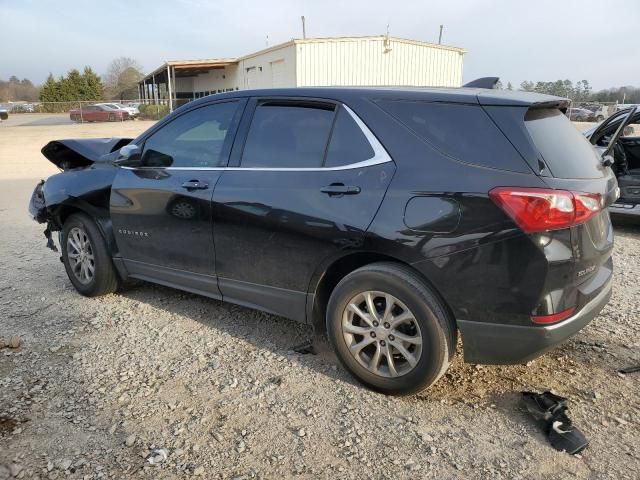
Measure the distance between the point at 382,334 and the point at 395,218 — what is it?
0.68m

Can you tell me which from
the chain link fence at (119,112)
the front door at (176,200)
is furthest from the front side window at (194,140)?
the chain link fence at (119,112)

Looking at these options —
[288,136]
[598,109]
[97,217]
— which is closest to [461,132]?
[288,136]

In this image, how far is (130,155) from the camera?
4.18 metres

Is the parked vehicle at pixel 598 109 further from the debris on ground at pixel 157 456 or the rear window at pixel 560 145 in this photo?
the debris on ground at pixel 157 456

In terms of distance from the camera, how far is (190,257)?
152 inches

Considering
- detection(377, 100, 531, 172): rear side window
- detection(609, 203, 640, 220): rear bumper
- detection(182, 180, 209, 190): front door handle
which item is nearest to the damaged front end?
detection(182, 180, 209, 190): front door handle

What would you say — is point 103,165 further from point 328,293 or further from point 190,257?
point 328,293

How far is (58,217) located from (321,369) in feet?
9.86

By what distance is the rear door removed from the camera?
3.00 m

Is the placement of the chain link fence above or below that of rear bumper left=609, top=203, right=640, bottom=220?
above

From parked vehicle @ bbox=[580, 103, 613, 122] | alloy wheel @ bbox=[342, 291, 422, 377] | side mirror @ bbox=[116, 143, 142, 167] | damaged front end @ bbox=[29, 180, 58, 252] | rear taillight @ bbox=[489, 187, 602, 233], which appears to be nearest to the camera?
rear taillight @ bbox=[489, 187, 602, 233]

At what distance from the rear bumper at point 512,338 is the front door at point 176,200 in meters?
1.86

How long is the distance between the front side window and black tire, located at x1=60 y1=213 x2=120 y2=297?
84cm

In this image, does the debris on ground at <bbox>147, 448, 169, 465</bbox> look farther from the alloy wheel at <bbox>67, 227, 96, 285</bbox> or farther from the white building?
the white building
